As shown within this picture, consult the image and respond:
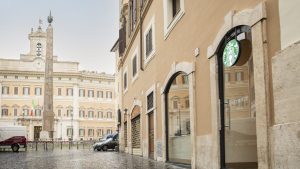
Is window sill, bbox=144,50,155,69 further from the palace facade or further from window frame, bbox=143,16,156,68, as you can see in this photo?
the palace facade

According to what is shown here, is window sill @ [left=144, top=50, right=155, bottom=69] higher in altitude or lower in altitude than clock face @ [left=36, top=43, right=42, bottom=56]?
lower

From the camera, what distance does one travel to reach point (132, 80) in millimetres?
24312

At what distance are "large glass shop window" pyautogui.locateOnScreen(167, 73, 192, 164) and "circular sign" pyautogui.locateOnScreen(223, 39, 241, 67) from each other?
3506 mm

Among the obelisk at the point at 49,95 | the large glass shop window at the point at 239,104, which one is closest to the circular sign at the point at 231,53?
the large glass shop window at the point at 239,104

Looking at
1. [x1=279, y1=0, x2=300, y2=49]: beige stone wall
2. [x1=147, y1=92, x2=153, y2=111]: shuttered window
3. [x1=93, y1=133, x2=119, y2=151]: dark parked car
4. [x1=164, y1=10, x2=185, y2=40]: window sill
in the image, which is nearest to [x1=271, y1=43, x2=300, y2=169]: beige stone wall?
[x1=279, y1=0, x2=300, y2=49]: beige stone wall

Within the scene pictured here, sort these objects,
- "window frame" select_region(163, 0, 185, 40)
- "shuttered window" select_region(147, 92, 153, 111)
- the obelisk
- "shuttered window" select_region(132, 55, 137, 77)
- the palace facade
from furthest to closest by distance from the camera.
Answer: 1. the palace facade
2. the obelisk
3. "shuttered window" select_region(132, 55, 137, 77)
4. "shuttered window" select_region(147, 92, 153, 111)
5. "window frame" select_region(163, 0, 185, 40)

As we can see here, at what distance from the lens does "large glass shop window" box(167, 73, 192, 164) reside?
12133mm

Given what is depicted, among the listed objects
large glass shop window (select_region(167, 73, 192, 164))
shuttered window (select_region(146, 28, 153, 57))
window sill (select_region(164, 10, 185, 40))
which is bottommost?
large glass shop window (select_region(167, 73, 192, 164))

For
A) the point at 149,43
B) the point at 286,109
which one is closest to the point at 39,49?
the point at 149,43

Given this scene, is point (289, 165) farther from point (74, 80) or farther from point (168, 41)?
point (74, 80)

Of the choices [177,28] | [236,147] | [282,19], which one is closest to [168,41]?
[177,28]

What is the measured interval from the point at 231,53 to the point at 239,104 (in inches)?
38.9

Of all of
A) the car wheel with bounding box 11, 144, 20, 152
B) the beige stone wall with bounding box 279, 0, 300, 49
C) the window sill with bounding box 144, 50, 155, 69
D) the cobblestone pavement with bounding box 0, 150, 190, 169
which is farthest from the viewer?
the car wheel with bounding box 11, 144, 20, 152

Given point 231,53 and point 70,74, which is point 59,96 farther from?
point 231,53
